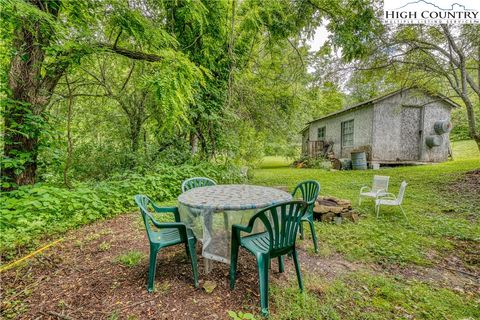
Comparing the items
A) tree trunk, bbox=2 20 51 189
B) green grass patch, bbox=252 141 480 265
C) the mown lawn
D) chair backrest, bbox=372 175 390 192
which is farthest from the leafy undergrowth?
tree trunk, bbox=2 20 51 189

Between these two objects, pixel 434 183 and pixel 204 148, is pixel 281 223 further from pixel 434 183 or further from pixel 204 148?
pixel 434 183

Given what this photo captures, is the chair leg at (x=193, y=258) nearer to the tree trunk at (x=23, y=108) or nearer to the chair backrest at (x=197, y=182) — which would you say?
the chair backrest at (x=197, y=182)

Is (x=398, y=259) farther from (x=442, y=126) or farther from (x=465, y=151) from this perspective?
(x=465, y=151)

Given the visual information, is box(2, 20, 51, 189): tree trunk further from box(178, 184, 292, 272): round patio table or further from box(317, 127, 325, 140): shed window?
box(317, 127, 325, 140): shed window

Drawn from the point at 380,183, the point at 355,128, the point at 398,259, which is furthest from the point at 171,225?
the point at 355,128

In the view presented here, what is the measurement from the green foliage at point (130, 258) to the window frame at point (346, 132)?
11677mm

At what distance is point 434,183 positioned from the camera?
662cm

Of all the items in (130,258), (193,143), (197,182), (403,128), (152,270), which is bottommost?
(130,258)

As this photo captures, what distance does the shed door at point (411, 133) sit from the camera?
34.9 feet

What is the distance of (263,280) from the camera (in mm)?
1889

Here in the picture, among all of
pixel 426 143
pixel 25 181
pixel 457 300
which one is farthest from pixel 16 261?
pixel 426 143

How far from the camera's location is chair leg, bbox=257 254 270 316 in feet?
6.10

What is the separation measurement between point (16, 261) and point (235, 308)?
2.52 metres

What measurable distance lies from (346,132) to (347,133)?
0.12m
